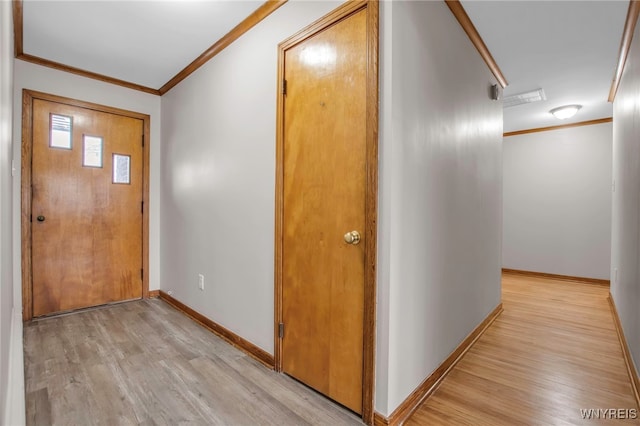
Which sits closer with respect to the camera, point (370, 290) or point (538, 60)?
point (370, 290)

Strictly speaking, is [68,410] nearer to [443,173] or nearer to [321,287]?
[321,287]

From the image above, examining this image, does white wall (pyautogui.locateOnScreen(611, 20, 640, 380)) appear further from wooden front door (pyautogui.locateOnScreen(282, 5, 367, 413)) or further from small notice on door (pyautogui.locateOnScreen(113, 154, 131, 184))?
small notice on door (pyautogui.locateOnScreen(113, 154, 131, 184))

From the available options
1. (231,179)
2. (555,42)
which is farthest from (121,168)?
(555,42)

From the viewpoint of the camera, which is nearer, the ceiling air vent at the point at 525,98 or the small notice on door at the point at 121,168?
the small notice on door at the point at 121,168

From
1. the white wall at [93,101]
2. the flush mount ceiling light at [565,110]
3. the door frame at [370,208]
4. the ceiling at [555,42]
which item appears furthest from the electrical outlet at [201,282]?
the flush mount ceiling light at [565,110]

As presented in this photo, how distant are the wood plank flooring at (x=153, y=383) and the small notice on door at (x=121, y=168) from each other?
156cm

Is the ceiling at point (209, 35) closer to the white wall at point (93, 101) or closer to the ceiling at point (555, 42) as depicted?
the ceiling at point (555, 42)

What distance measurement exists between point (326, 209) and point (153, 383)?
1.50 meters

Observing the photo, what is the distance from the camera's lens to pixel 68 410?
1644 millimetres

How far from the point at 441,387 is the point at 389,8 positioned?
7.00ft

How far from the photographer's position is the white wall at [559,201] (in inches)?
182

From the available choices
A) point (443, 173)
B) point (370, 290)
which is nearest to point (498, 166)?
point (443, 173)

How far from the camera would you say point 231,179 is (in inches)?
97.2

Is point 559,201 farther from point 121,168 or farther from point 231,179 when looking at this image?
point 121,168
